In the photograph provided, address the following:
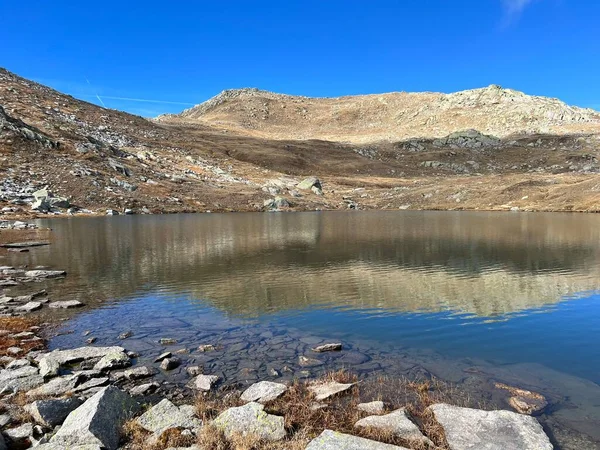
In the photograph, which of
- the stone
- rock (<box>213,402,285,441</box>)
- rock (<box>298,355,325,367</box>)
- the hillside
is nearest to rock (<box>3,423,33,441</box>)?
rock (<box>213,402,285,441</box>)

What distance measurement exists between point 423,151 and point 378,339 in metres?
155

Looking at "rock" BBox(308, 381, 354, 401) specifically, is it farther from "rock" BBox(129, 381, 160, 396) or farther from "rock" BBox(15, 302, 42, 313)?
"rock" BBox(15, 302, 42, 313)

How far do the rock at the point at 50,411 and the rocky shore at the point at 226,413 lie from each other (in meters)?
0.02

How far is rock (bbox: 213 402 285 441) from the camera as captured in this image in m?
8.40

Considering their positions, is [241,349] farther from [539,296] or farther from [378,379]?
[539,296]

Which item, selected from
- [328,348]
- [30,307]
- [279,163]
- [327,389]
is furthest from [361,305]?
[279,163]

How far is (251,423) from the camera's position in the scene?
8.67 meters

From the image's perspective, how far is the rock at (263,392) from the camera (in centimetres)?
1040

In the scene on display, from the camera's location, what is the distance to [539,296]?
2166cm

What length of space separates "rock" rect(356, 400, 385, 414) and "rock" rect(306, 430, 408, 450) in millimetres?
1892

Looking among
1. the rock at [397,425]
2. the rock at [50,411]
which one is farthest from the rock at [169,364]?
the rock at [397,425]

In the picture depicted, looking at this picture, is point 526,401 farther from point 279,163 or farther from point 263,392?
point 279,163

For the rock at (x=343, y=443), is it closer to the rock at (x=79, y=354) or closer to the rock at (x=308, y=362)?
the rock at (x=308, y=362)

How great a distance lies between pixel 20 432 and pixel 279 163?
437 ft
